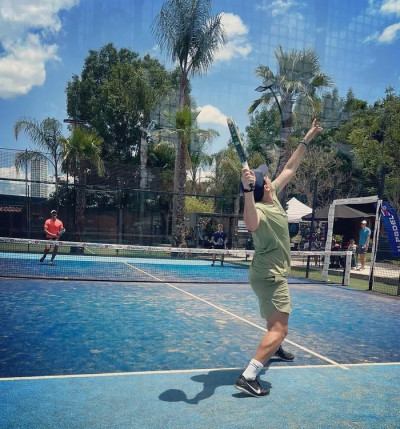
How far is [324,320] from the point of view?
7.13 m

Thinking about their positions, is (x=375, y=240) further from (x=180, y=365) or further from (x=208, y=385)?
Result: (x=208, y=385)

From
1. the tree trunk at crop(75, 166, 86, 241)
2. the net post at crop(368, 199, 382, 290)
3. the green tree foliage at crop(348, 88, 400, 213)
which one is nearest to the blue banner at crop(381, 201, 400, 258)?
the net post at crop(368, 199, 382, 290)

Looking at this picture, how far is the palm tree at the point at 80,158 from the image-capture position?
64.9ft

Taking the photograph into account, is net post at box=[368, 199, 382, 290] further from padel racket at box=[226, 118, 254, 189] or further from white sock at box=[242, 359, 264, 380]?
padel racket at box=[226, 118, 254, 189]

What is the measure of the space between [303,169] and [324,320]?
2923cm

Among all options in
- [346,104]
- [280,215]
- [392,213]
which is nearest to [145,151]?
[346,104]

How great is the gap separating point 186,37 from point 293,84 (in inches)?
257

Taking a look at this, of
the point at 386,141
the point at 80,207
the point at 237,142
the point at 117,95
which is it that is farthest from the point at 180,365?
the point at 117,95

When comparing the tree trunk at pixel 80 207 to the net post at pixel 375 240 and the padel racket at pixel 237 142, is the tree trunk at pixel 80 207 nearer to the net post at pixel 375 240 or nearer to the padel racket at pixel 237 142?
the net post at pixel 375 240

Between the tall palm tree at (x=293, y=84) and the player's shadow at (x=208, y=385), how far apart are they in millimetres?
16824

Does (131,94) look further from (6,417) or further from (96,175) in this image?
(6,417)

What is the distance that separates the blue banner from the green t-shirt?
29.8 ft

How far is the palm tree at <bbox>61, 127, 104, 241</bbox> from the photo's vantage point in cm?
1978

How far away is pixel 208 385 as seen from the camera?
3.75 meters
